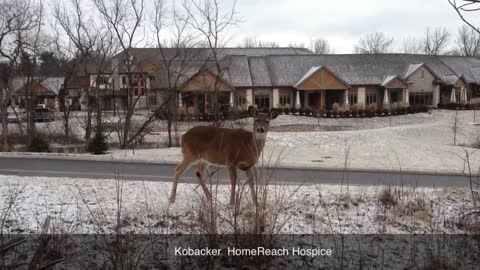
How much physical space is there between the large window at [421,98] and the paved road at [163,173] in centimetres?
5450

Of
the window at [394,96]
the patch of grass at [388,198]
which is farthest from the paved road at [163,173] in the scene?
the window at [394,96]

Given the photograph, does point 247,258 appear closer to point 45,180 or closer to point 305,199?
point 305,199

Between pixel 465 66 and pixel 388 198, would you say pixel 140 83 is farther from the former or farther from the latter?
pixel 465 66

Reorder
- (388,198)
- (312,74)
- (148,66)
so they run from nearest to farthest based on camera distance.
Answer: (388,198), (148,66), (312,74)

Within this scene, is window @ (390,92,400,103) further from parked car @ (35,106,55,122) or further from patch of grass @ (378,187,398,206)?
patch of grass @ (378,187,398,206)

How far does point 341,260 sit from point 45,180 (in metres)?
8.25

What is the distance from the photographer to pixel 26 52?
39.2 m

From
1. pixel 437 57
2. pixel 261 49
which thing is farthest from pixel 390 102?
pixel 261 49

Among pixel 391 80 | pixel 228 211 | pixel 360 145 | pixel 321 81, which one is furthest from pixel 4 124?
pixel 391 80

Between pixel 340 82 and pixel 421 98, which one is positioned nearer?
pixel 340 82

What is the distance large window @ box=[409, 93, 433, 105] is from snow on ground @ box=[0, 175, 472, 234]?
62.0 meters

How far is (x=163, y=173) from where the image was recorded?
15828 mm

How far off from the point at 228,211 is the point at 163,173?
907 centimetres

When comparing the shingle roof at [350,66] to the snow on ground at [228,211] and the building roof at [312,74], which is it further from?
the snow on ground at [228,211]
